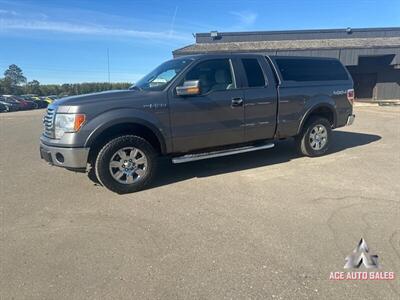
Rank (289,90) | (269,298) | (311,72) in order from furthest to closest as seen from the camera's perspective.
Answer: (311,72)
(289,90)
(269,298)

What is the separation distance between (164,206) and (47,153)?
2011 mm

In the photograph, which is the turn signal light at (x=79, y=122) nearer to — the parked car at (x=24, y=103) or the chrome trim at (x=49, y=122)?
the chrome trim at (x=49, y=122)

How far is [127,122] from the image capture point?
468cm

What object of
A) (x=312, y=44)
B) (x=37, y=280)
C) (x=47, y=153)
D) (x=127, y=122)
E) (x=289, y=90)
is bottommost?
(x=37, y=280)

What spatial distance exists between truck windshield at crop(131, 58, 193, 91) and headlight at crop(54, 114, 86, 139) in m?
1.21

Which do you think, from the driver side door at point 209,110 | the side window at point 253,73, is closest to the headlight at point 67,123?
the driver side door at point 209,110

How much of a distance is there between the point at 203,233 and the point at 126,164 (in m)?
1.87

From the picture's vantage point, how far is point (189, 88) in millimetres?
4812

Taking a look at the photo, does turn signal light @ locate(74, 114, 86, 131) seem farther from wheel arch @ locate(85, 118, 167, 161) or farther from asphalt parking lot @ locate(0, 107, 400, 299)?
asphalt parking lot @ locate(0, 107, 400, 299)

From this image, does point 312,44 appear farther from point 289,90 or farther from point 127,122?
point 127,122

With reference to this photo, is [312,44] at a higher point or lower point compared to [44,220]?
higher

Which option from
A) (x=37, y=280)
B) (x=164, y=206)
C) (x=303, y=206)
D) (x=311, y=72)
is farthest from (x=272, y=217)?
(x=311, y=72)

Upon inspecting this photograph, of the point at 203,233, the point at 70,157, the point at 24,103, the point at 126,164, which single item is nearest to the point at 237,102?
the point at 126,164

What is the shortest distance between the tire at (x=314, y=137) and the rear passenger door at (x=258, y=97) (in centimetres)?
95
